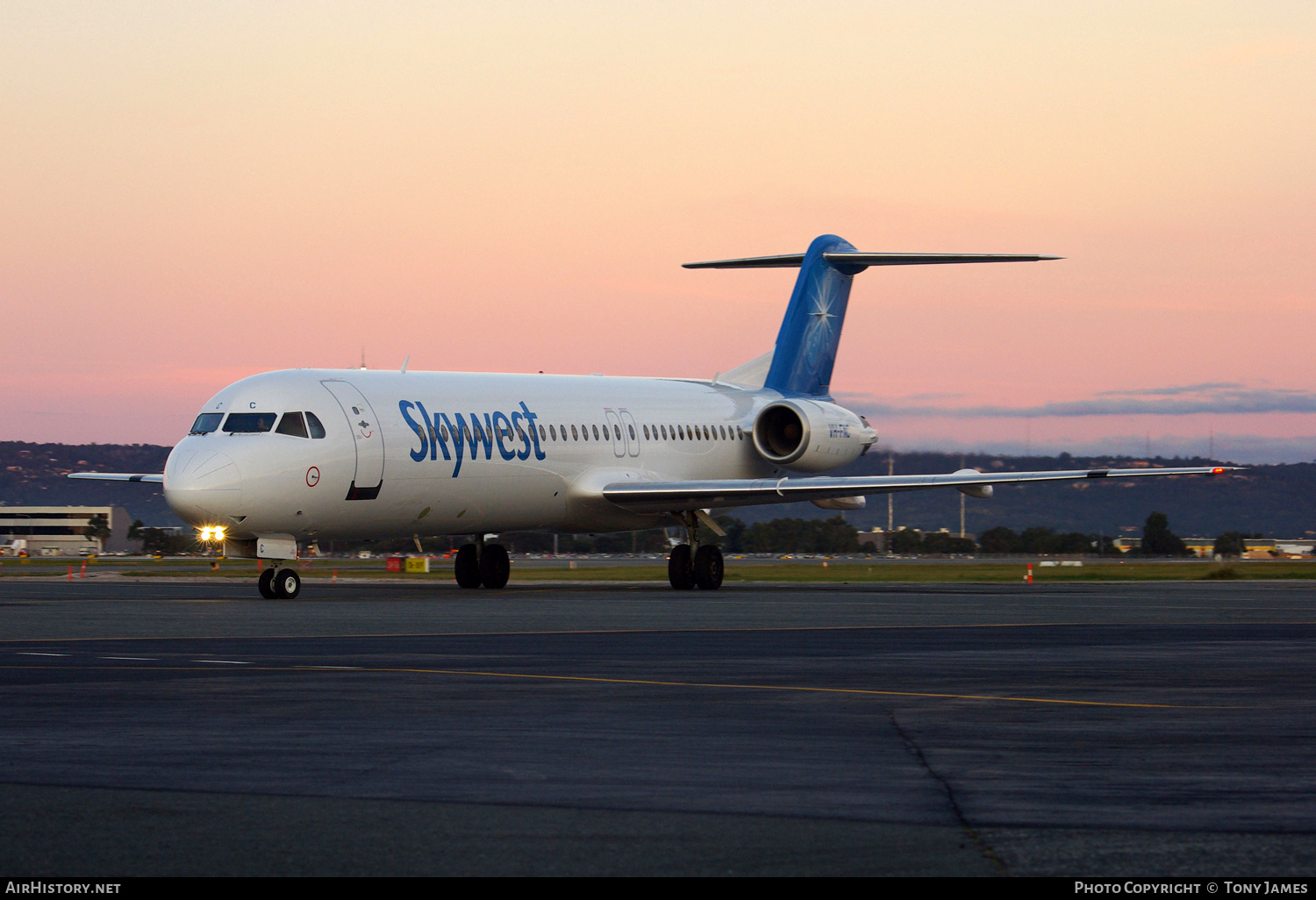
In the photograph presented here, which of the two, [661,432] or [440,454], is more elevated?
[661,432]

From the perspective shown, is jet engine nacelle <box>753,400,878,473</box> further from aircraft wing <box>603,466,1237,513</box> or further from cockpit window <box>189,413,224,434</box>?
cockpit window <box>189,413,224,434</box>

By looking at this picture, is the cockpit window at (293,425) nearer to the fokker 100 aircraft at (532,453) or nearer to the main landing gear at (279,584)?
the fokker 100 aircraft at (532,453)

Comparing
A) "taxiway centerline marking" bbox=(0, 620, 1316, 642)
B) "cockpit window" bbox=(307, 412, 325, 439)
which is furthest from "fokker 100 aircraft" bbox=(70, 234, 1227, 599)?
"taxiway centerline marking" bbox=(0, 620, 1316, 642)

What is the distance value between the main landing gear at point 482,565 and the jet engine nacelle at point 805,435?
7555 mm

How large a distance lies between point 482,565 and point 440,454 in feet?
20.6

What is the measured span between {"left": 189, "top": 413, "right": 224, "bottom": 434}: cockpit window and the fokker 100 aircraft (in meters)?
0.04

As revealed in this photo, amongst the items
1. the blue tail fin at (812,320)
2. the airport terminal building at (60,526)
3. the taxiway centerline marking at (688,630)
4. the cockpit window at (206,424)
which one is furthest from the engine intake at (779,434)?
the airport terminal building at (60,526)

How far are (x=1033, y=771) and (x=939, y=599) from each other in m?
22.5

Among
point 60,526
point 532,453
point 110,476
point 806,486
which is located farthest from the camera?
point 60,526

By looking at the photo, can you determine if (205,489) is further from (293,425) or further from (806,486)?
→ (806,486)

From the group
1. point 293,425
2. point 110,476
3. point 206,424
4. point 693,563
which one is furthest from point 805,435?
point 110,476

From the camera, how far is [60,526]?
161 meters

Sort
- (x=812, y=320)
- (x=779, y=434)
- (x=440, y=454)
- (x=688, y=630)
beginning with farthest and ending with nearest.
→ (x=812, y=320)
(x=779, y=434)
(x=440, y=454)
(x=688, y=630)

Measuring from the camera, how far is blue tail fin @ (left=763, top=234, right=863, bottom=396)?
145 feet
